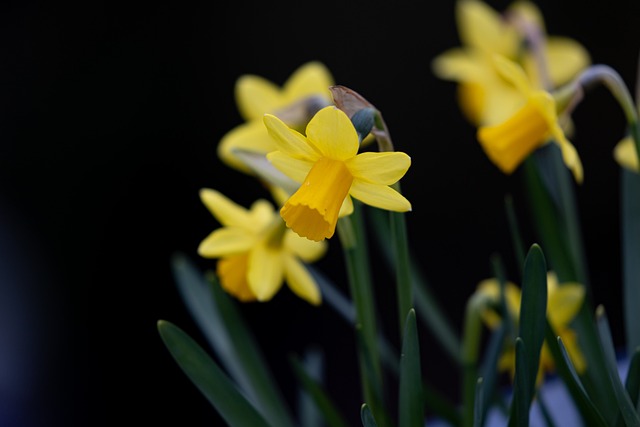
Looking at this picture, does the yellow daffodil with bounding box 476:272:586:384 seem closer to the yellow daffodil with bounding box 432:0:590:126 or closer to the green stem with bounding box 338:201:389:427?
the green stem with bounding box 338:201:389:427

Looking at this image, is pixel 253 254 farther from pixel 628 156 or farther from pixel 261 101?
pixel 628 156

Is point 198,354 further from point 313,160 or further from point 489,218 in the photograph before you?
point 489,218

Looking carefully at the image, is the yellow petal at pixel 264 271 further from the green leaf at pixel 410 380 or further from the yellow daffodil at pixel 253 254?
the green leaf at pixel 410 380

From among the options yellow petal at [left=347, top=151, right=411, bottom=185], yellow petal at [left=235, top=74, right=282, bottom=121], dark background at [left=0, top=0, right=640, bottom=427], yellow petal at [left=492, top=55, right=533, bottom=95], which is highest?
yellow petal at [left=235, top=74, right=282, bottom=121]

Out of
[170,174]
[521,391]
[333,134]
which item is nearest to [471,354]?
[521,391]

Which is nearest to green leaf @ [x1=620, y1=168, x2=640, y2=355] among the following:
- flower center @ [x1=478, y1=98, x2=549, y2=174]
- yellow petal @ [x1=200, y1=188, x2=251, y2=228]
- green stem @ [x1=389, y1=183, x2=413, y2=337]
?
flower center @ [x1=478, y1=98, x2=549, y2=174]

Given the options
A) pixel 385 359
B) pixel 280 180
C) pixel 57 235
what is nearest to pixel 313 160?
pixel 280 180
